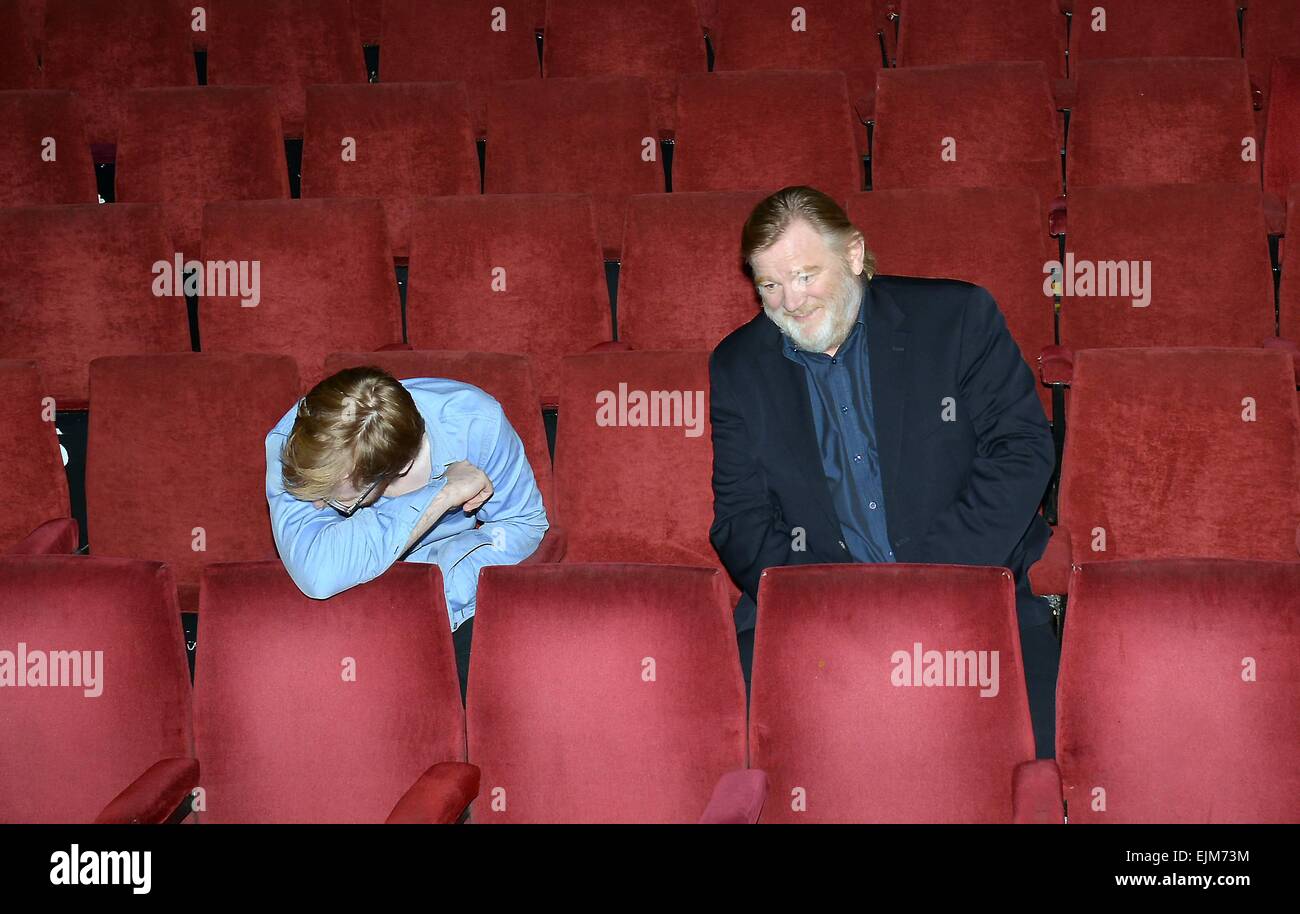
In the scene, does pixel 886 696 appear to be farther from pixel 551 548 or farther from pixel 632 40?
pixel 632 40

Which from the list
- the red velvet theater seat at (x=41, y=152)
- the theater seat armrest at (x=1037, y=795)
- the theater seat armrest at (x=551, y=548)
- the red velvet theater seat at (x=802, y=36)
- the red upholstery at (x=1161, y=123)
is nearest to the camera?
the theater seat armrest at (x=1037, y=795)

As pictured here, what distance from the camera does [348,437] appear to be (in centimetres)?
70

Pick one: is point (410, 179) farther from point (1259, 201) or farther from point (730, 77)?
point (1259, 201)

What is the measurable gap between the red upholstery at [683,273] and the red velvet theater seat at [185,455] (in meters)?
0.28

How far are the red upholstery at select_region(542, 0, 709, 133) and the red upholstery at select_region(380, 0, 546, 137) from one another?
→ 0.04 m

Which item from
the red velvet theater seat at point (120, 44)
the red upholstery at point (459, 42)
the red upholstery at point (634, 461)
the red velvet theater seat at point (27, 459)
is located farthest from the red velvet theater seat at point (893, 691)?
the red velvet theater seat at point (120, 44)

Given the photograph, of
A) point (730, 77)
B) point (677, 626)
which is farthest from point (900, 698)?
point (730, 77)

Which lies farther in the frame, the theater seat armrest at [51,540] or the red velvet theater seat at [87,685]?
the theater seat armrest at [51,540]

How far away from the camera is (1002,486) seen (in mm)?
756

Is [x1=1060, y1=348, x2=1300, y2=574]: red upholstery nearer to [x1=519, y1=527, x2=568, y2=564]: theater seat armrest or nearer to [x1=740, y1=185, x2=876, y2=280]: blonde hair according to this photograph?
[x1=740, y1=185, x2=876, y2=280]: blonde hair

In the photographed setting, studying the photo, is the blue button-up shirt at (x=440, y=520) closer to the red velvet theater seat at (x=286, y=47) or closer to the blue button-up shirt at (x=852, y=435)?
the blue button-up shirt at (x=852, y=435)

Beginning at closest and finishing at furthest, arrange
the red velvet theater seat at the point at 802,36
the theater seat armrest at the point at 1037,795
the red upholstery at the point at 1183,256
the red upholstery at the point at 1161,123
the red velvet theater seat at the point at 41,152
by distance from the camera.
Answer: the theater seat armrest at the point at 1037,795
the red upholstery at the point at 1183,256
the red upholstery at the point at 1161,123
the red velvet theater seat at the point at 41,152
the red velvet theater seat at the point at 802,36

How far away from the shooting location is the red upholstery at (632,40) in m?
1.39

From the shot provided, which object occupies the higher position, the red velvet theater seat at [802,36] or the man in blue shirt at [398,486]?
the red velvet theater seat at [802,36]
